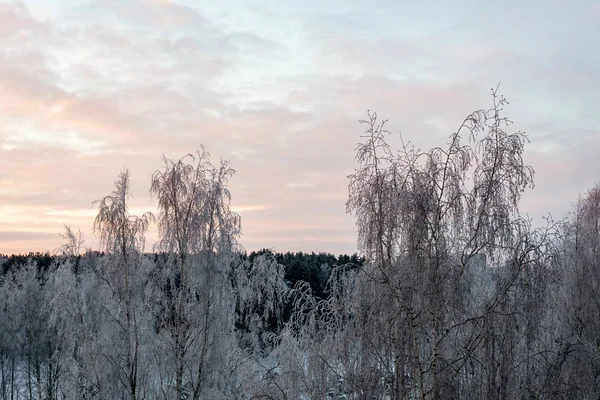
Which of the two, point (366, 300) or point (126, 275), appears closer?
point (366, 300)

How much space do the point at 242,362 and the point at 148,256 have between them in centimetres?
430

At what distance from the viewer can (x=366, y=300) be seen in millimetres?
13133

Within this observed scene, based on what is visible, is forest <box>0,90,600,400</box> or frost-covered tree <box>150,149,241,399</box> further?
frost-covered tree <box>150,149,241,399</box>

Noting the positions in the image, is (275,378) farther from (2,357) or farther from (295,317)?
(2,357)

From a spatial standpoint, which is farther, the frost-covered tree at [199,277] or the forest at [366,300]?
the frost-covered tree at [199,277]

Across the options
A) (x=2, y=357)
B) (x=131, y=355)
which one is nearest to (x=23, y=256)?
(x=2, y=357)

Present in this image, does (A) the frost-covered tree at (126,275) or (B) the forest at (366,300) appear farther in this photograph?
(A) the frost-covered tree at (126,275)

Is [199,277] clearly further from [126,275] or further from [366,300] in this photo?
[366,300]

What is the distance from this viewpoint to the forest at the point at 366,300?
12.5m

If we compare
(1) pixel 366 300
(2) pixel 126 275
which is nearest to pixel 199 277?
(2) pixel 126 275

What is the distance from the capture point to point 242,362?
18.0 meters

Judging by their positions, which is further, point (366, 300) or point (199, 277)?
point (199, 277)

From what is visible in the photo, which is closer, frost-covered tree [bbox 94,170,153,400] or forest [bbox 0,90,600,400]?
forest [bbox 0,90,600,400]

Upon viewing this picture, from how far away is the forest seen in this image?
12.5 meters
